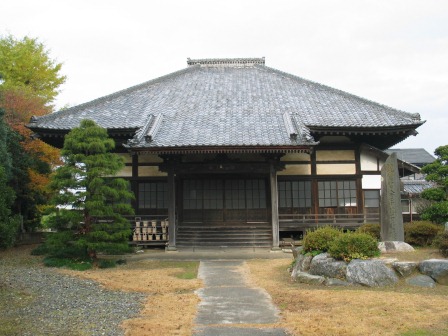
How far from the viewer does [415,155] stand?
4603cm

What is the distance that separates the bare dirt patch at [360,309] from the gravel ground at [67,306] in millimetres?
2894

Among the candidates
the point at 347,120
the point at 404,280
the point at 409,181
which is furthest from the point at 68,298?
the point at 409,181

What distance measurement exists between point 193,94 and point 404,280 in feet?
52.1

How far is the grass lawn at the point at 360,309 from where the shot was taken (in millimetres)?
6789

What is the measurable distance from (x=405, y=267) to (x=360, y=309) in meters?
2.97

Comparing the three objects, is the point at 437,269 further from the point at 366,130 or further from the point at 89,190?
the point at 89,190

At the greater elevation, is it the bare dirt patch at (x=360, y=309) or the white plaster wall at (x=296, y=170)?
the white plaster wall at (x=296, y=170)

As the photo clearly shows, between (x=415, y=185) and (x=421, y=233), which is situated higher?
(x=415, y=185)

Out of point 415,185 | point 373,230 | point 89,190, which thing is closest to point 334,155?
point 373,230

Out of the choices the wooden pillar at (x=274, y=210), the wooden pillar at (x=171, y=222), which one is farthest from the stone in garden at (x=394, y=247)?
the wooden pillar at (x=171, y=222)

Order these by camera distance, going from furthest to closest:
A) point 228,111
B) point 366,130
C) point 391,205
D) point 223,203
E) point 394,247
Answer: point 228,111, point 223,203, point 366,130, point 391,205, point 394,247

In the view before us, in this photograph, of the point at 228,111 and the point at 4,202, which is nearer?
the point at 4,202

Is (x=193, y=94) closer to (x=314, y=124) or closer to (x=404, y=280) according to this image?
(x=314, y=124)

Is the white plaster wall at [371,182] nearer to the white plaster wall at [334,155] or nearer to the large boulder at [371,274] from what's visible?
the white plaster wall at [334,155]
